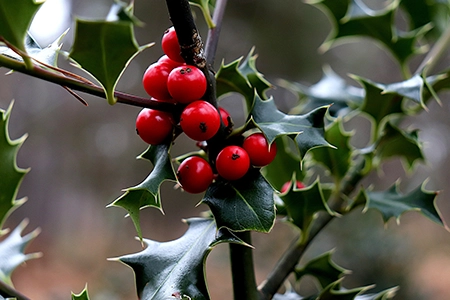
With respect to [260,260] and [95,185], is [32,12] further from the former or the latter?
[95,185]

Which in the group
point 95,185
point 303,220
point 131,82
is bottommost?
point 95,185

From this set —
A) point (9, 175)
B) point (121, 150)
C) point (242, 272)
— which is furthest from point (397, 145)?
point (121, 150)

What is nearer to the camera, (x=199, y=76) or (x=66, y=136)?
(x=199, y=76)

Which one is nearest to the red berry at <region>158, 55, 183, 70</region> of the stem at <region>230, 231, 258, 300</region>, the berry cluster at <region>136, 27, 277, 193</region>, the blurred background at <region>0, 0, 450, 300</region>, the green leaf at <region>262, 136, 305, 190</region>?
the berry cluster at <region>136, 27, 277, 193</region>

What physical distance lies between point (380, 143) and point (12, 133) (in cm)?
557

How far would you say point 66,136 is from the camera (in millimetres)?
6004

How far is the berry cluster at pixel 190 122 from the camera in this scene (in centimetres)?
43

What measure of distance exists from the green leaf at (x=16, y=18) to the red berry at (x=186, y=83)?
0.14m

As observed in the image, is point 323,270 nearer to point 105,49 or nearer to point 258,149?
point 258,149

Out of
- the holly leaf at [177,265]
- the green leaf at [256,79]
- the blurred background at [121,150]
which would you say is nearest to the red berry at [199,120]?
the holly leaf at [177,265]

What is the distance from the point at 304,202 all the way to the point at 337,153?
0.17 meters

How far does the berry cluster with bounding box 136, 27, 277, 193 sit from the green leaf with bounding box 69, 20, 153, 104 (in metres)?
0.05

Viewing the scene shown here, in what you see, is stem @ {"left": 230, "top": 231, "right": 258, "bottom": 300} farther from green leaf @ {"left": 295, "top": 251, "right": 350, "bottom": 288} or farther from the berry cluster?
green leaf @ {"left": 295, "top": 251, "right": 350, "bottom": 288}

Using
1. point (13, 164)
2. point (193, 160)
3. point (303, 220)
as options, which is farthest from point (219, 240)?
point (13, 164)
